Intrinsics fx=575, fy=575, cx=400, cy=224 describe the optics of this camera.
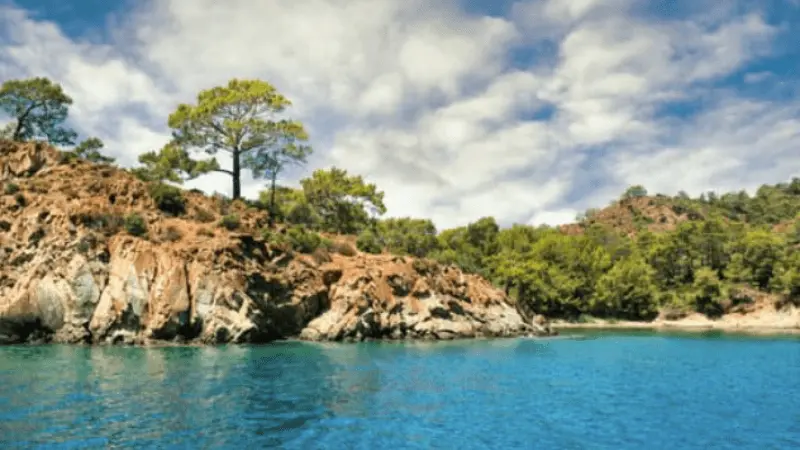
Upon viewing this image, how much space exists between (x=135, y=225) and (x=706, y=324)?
291ft

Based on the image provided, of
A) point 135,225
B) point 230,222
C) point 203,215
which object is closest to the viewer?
point 135,225

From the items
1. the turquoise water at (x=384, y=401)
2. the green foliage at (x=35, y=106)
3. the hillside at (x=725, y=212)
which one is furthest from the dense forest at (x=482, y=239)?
the hillside at (x=725, y=212)

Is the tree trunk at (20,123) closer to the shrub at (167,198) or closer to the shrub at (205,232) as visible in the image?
the shrub at (167,198)

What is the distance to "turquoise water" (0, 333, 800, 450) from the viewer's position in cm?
1711

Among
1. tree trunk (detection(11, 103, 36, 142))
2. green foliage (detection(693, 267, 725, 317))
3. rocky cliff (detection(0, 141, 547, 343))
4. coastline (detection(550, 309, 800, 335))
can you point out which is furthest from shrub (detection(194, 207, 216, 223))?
green foliage (detection(693, 267, 725, 317))

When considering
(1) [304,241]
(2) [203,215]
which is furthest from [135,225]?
(1) [304,241]

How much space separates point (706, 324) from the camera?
95938 mm

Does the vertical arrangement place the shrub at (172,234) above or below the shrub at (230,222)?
below

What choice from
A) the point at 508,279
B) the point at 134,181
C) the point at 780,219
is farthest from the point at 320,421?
the point at 780,219

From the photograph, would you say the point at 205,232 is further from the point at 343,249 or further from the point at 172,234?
the point at 343,249

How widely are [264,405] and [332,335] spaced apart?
31.5m

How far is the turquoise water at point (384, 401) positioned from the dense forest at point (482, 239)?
94.1 ft

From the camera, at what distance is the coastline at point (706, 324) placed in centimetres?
9012

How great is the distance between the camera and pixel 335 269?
5816 cm
